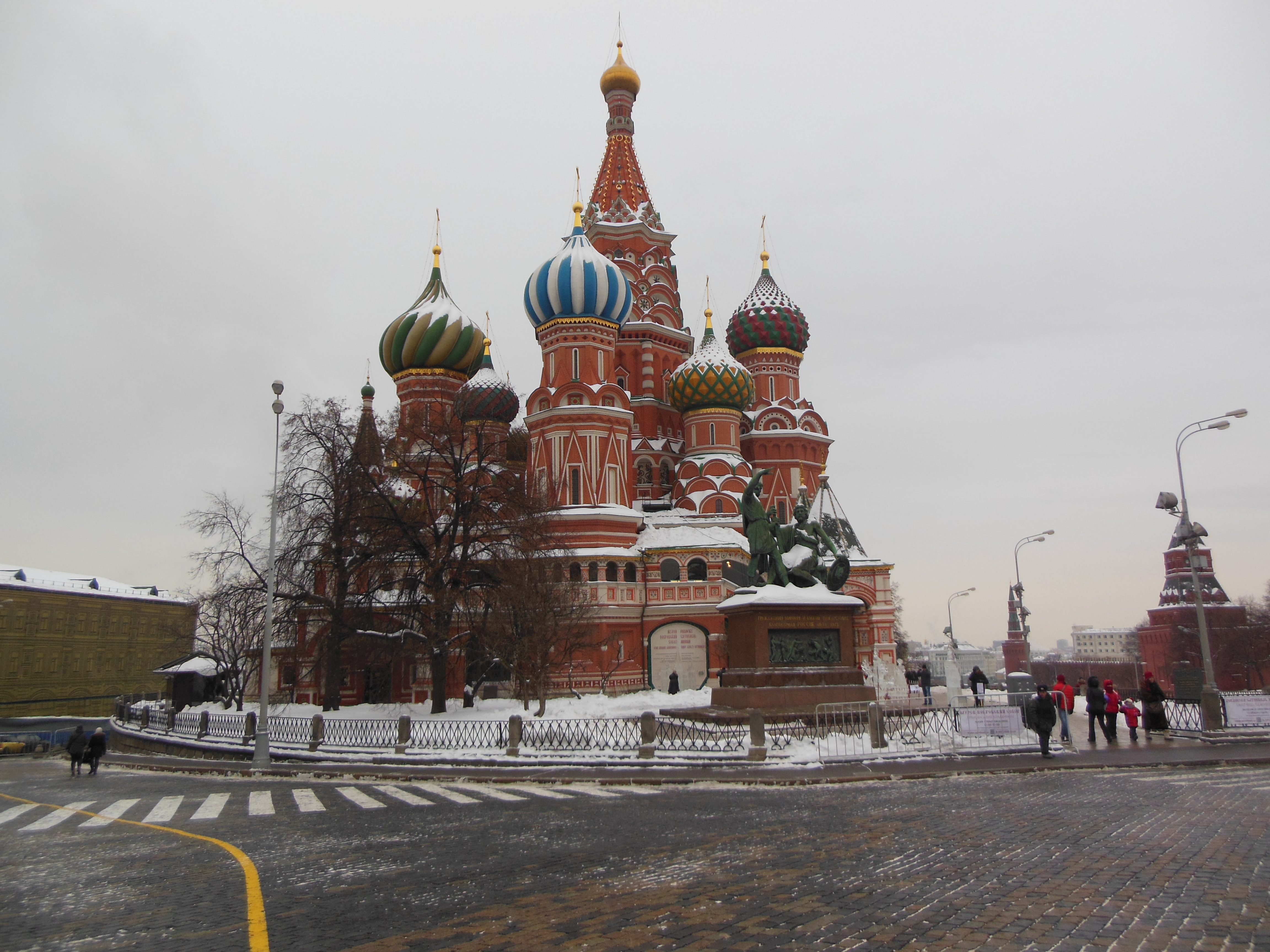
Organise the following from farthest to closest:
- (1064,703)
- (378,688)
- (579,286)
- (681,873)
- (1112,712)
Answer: (579,286), (378,688), (1064,703), (1112,712), (681,873)

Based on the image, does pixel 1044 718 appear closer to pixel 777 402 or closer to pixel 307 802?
pixel 307 802

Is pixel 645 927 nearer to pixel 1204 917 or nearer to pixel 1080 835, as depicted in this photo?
pixel 1204 917

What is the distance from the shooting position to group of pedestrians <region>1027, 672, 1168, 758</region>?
18750mm

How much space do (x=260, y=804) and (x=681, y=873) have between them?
8.67 meters

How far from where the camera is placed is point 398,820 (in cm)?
1141

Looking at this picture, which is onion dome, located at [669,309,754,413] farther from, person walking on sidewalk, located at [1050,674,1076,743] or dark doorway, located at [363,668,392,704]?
person walking on sidewalk, located at [1050,674,1076,743]

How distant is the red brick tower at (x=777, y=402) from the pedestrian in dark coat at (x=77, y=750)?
3368 cm

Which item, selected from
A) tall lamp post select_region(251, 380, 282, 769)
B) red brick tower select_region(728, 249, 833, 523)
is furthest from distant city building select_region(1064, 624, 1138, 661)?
tall lamp post select_region(251, 380, 282, 769)

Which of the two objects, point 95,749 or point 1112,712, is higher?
point 1112,712

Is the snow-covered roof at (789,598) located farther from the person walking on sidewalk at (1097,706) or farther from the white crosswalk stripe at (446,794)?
the white crosswalk stripe at (446,794)

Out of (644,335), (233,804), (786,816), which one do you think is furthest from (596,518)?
(786,816)

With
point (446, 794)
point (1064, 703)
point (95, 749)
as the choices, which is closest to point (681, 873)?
point (446, 794)

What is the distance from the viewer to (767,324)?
5297 centimetres

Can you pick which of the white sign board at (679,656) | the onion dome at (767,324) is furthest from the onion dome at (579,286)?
the white sign board at (679,656)
